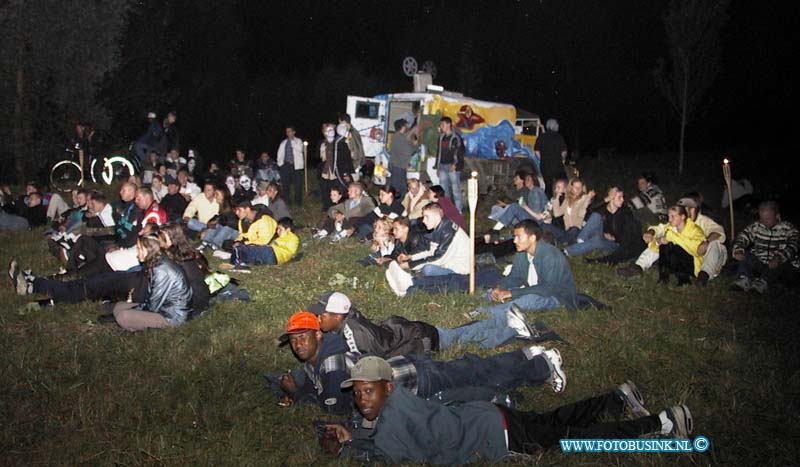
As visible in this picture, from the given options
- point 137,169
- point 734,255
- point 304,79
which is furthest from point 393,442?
point 304,79

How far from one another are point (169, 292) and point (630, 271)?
20.5 ft

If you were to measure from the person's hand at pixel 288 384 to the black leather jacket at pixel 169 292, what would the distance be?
7.64ft

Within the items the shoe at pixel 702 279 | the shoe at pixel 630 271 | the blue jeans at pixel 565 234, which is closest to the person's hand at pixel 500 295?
the shoe at pixel 630 271

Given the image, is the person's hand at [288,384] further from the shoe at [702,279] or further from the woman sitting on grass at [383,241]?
the shoe at [702,279]

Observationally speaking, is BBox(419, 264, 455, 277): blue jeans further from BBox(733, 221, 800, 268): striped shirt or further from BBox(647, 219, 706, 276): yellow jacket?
BBox(733, 221, 800, 268): striped shirt

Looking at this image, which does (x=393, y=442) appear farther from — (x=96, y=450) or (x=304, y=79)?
(x=304, y=79)

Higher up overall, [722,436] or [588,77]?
[588,77]

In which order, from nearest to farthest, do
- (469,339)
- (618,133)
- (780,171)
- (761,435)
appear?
(761,435)
(469,339)
(780,171)
(618,133)

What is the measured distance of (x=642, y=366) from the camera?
6.45 metres

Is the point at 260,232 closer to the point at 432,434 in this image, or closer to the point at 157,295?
the point at 157,295

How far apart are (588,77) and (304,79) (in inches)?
667

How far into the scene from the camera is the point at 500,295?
834cm

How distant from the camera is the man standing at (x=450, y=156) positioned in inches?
582

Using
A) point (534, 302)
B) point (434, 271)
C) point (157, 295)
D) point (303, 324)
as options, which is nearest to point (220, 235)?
point (434, 271)
